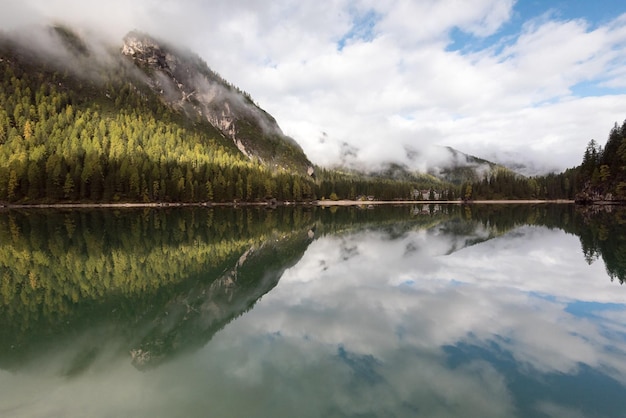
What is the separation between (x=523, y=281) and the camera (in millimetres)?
24141

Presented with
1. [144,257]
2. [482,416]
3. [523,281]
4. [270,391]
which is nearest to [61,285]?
[144,257]

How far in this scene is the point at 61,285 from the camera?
73.7ft

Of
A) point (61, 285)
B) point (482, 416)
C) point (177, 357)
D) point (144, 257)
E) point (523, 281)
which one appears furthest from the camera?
point (144, 257)

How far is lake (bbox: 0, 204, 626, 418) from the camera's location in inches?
388

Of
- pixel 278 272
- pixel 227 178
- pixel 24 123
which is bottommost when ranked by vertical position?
pixel 278 272

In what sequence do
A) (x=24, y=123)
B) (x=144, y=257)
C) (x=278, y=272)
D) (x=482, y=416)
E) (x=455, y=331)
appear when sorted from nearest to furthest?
(x=482, y=416) < (x=455, y=331) < (x=278, y=272) < (x=144, y=257) < (x=24, y=123)

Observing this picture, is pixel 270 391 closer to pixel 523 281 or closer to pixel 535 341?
pixel 535 341

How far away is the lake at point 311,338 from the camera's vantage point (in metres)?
9.87

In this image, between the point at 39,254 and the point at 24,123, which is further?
the point at 24,123

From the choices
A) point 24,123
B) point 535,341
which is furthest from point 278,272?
point 24,123

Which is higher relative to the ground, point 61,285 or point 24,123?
point 24,123

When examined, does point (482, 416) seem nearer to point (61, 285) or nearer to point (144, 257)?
point (61, 285)

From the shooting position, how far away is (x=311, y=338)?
14.4 meters

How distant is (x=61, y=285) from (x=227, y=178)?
141722 mm
